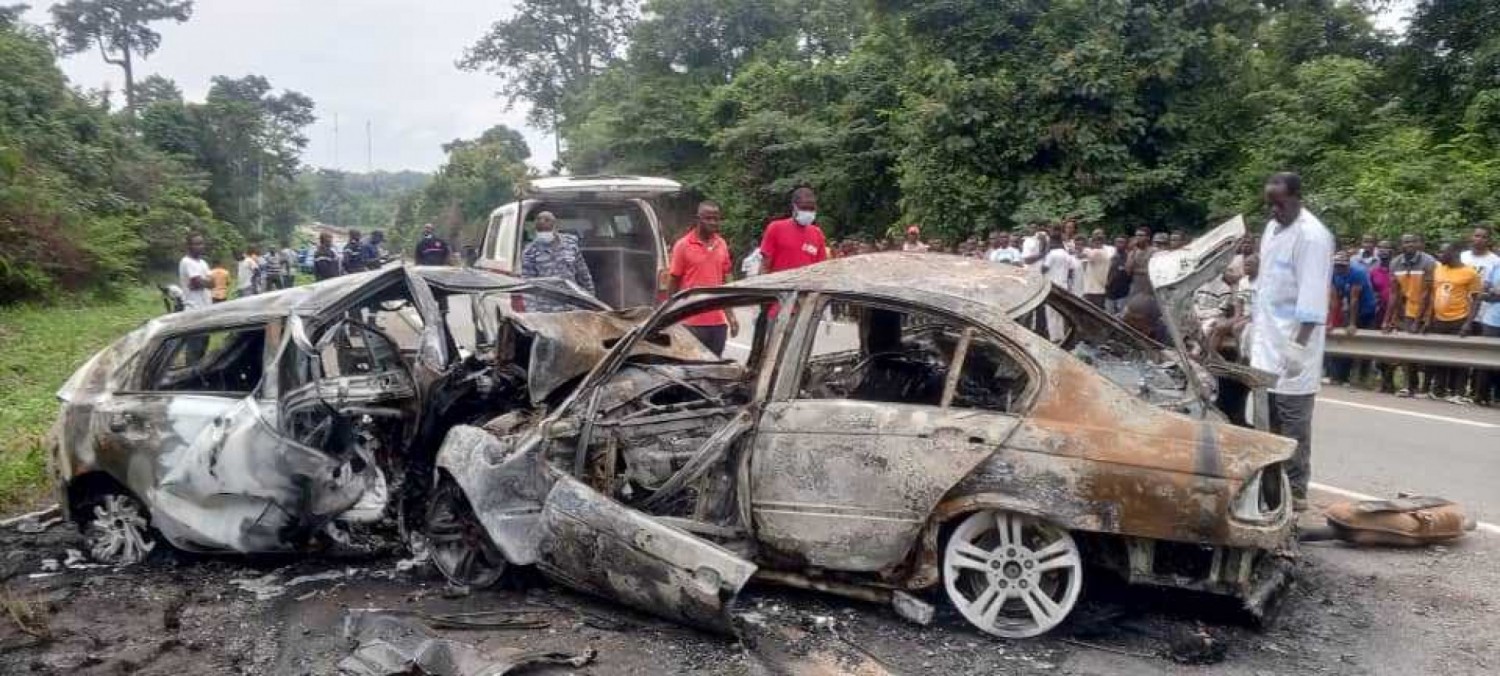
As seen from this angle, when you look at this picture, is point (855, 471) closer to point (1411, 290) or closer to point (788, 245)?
point (788, 245)

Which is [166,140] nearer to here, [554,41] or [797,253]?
[554,41]

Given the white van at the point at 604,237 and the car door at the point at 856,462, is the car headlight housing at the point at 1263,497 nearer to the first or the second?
the car door at the point at 856,462

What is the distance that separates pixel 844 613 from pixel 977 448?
0.97m

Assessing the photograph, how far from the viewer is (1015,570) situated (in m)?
4.43

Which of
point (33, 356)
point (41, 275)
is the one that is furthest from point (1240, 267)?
point (41, 275)

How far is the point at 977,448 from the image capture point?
14.1 feet

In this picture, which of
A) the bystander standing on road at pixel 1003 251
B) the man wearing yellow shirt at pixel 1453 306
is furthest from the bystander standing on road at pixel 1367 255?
the bystander standing on road at pixel 1003 251

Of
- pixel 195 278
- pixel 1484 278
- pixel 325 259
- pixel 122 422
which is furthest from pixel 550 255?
pixel 325 259

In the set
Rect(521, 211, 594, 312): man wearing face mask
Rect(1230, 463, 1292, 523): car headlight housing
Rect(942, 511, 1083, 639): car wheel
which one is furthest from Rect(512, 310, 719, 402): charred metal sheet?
Rect(521, 211, 594, 312): man wearing face mask

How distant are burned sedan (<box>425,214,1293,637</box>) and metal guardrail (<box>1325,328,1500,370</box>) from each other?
23.1 feet

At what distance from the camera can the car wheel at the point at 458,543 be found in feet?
17.3

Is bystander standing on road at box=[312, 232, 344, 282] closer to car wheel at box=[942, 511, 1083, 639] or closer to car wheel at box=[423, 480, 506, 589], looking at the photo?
car wheel at box=[423, 480, 506, 589]

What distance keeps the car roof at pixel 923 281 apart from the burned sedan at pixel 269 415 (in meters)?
1.30

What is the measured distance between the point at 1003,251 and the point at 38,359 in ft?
39.9
